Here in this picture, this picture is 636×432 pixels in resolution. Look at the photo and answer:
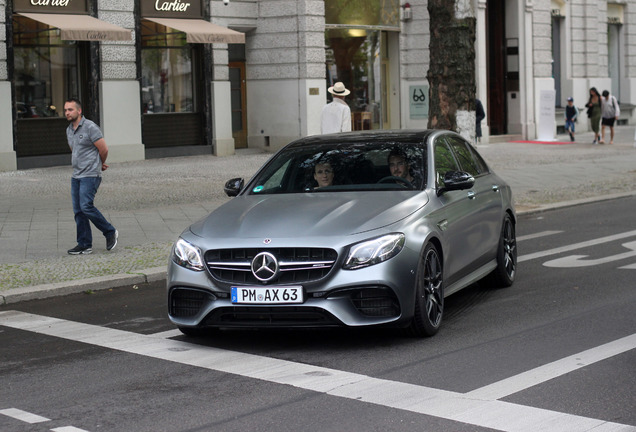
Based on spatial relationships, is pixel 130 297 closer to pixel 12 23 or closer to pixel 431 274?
pixel 431 274

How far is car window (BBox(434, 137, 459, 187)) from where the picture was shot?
838 cm

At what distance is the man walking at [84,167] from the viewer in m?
12.1

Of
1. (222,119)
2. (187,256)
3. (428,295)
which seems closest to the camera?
(187,256)

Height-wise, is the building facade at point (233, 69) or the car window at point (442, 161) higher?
the building facade at point (233, 69)

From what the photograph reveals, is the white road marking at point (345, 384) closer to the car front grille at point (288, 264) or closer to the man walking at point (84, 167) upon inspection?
the car front grille at point (288, 264)

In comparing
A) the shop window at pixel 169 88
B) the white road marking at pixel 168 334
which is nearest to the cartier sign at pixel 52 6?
the shop window at pixel 169 88

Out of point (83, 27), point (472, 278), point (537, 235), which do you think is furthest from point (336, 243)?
point (83, 27)

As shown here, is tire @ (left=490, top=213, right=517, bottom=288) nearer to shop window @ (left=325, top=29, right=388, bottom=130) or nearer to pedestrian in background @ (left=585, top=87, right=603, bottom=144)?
shop window @ (left=325, top=29, right=388, bottom=130)

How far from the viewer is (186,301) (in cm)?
741

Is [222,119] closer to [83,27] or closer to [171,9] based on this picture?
[171,9]

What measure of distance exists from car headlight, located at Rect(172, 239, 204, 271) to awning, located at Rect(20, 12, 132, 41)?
16799mm

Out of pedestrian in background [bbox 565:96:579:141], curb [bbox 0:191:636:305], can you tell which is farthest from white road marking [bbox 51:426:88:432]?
pedestrian in background [bbox 565:96:579:141]

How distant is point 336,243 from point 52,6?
63.4 feet

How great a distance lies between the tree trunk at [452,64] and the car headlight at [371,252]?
9753mm
